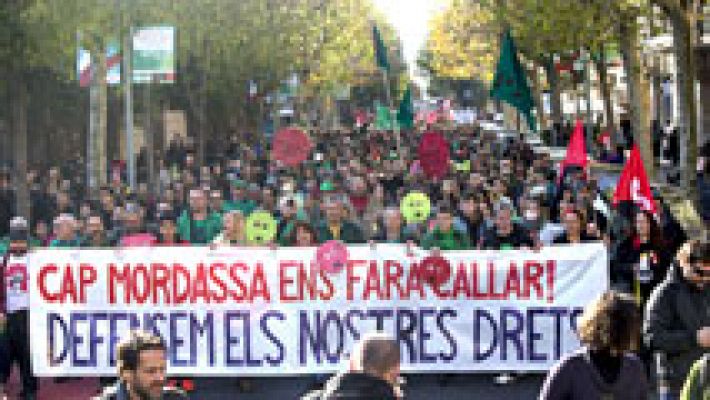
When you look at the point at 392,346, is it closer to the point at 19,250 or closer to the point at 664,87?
the point at 19,250

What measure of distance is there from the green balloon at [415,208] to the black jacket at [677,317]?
614 cm

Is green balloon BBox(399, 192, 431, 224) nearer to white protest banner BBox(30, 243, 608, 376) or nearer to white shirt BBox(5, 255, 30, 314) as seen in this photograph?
white protest banner BBox(30, 243, 608, 376)

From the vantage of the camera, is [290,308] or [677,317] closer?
[677,317]

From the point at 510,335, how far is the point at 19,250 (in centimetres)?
368

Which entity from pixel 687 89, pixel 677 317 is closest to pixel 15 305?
pixel 677 317

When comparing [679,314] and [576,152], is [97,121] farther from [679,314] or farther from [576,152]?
[679,314]

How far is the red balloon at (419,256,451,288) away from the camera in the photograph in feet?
37.7

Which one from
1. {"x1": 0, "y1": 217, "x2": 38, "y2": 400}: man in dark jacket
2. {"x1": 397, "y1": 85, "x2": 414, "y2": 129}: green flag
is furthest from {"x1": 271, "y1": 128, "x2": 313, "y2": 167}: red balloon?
{"x1": 0, "y1": 217, "x2": 38, "y2": 400}: man in dark jacket

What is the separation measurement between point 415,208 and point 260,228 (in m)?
1.84

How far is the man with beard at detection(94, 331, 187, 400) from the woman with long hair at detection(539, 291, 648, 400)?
157cm

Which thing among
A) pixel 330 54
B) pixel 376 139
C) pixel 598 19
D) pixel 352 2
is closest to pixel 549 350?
pixel 598 19

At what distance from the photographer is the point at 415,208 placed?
46.1 ft

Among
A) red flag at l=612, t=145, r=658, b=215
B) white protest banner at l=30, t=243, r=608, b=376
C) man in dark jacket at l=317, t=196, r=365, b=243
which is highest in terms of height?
red flag at l=612, t=145, r=658, b=215

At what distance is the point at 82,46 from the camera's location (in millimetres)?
23594
